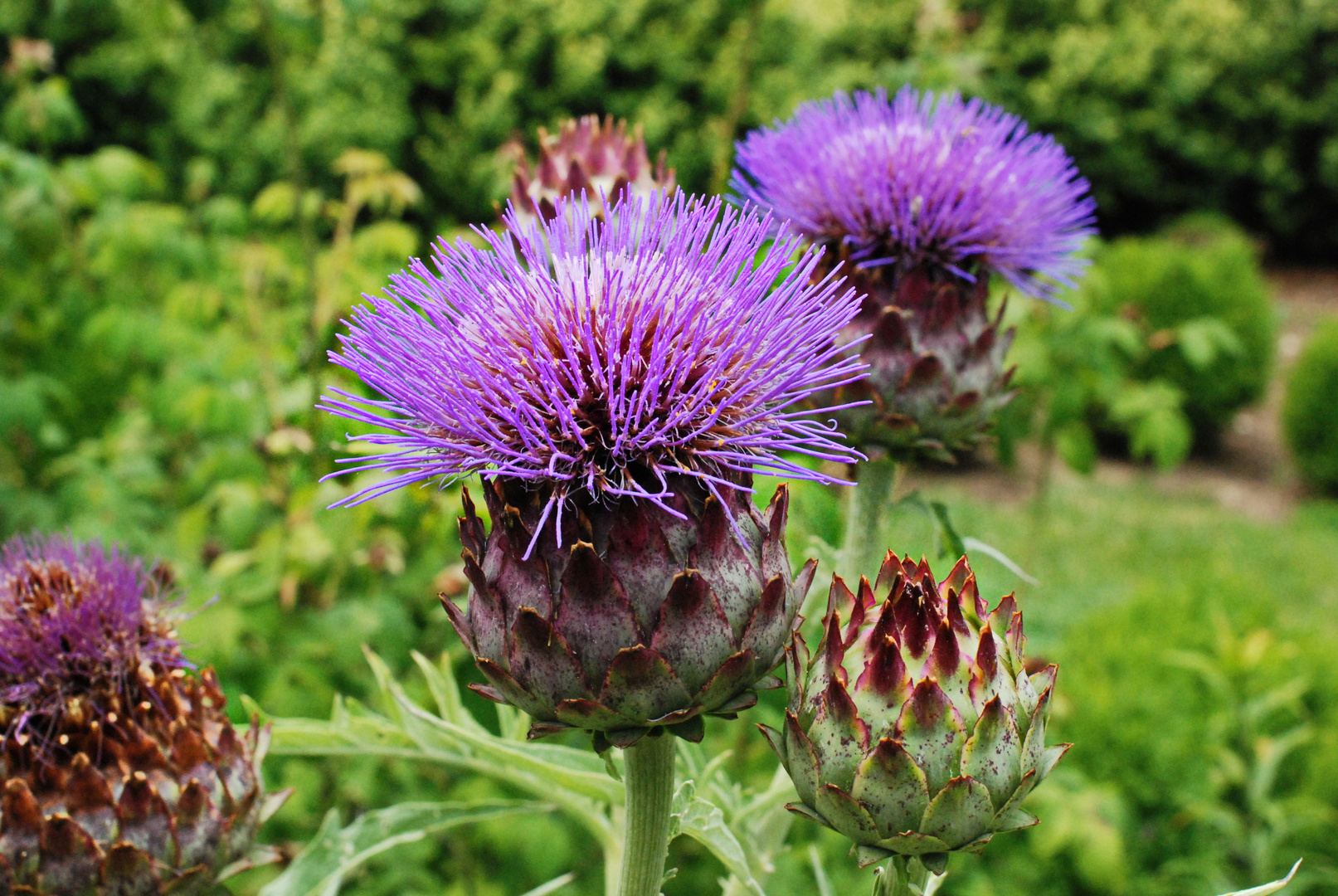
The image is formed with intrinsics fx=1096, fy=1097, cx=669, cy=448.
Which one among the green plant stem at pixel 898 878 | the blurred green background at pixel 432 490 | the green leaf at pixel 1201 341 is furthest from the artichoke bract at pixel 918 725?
the green leaf at pixel 1201 341

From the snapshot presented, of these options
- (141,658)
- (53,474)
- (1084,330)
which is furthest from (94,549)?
(1084,330)

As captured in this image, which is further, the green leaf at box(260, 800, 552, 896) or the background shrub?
the background shrub

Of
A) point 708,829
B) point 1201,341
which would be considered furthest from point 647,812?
point 1201,341

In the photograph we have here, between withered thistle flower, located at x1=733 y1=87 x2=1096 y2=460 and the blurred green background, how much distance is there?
27cm

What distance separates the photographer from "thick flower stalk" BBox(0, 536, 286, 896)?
1.25 meters

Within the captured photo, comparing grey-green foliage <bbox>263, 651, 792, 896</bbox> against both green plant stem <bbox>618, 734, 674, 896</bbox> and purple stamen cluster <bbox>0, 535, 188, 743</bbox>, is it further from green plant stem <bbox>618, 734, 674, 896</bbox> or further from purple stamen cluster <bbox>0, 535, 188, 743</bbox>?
purple stamen cluster <bbox>0, 535, 188, 743</bbox>

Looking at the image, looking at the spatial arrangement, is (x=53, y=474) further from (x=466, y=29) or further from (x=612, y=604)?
(x=466, y=29)

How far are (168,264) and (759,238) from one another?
2.78 metres

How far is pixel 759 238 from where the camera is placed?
110cm

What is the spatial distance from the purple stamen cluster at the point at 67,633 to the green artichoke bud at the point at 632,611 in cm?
52

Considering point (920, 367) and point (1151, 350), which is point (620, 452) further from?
point (1151, 350)

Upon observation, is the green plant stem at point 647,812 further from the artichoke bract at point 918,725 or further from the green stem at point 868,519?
the green stem at point 868,519

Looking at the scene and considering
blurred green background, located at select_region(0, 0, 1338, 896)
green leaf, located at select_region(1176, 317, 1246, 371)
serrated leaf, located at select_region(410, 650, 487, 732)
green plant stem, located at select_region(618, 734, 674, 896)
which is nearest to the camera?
green plant stem, located at select_region(618, 734, 674, 896)

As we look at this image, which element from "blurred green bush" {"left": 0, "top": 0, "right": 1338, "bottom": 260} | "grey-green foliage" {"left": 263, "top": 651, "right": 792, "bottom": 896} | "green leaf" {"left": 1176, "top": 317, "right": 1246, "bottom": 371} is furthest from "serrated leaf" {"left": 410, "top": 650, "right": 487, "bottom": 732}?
"blurred green bush" {"left": 0, "top": 0, "right": 1338, "bottom": 260}
